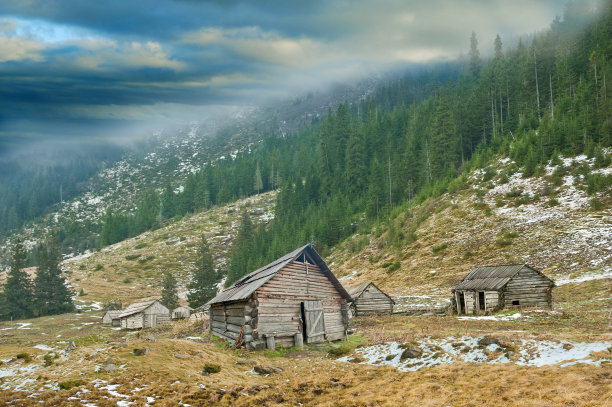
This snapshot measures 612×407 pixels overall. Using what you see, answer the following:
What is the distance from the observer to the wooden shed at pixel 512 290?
3441cm

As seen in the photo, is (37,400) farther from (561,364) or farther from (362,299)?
(362,299)

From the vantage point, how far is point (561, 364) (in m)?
13.2

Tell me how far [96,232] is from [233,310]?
198059 mm

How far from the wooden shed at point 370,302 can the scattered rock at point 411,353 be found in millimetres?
25505

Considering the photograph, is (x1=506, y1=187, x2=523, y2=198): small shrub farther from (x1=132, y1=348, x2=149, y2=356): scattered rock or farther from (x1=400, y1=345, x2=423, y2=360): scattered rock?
(x1=132, y1=348, x2=149, y2=356): scattered rock

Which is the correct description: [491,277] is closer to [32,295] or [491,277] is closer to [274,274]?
[274,274]

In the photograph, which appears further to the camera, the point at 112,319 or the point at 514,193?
the point at 514,193

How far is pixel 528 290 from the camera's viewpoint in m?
34.8

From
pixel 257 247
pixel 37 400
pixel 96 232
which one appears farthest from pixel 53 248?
pixel 96 232

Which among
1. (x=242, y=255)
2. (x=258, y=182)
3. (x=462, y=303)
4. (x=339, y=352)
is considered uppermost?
(x=258, y=182)

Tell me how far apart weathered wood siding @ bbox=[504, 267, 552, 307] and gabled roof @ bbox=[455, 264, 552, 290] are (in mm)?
528

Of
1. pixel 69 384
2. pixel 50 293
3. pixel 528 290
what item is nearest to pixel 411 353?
pixel 69 384

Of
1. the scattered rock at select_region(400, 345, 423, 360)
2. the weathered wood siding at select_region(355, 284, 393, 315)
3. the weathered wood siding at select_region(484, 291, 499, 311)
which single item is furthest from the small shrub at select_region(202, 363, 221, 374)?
the weathered wood siding at select_region(355, 284, 393, 315)

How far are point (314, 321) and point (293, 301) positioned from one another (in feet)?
7.36
